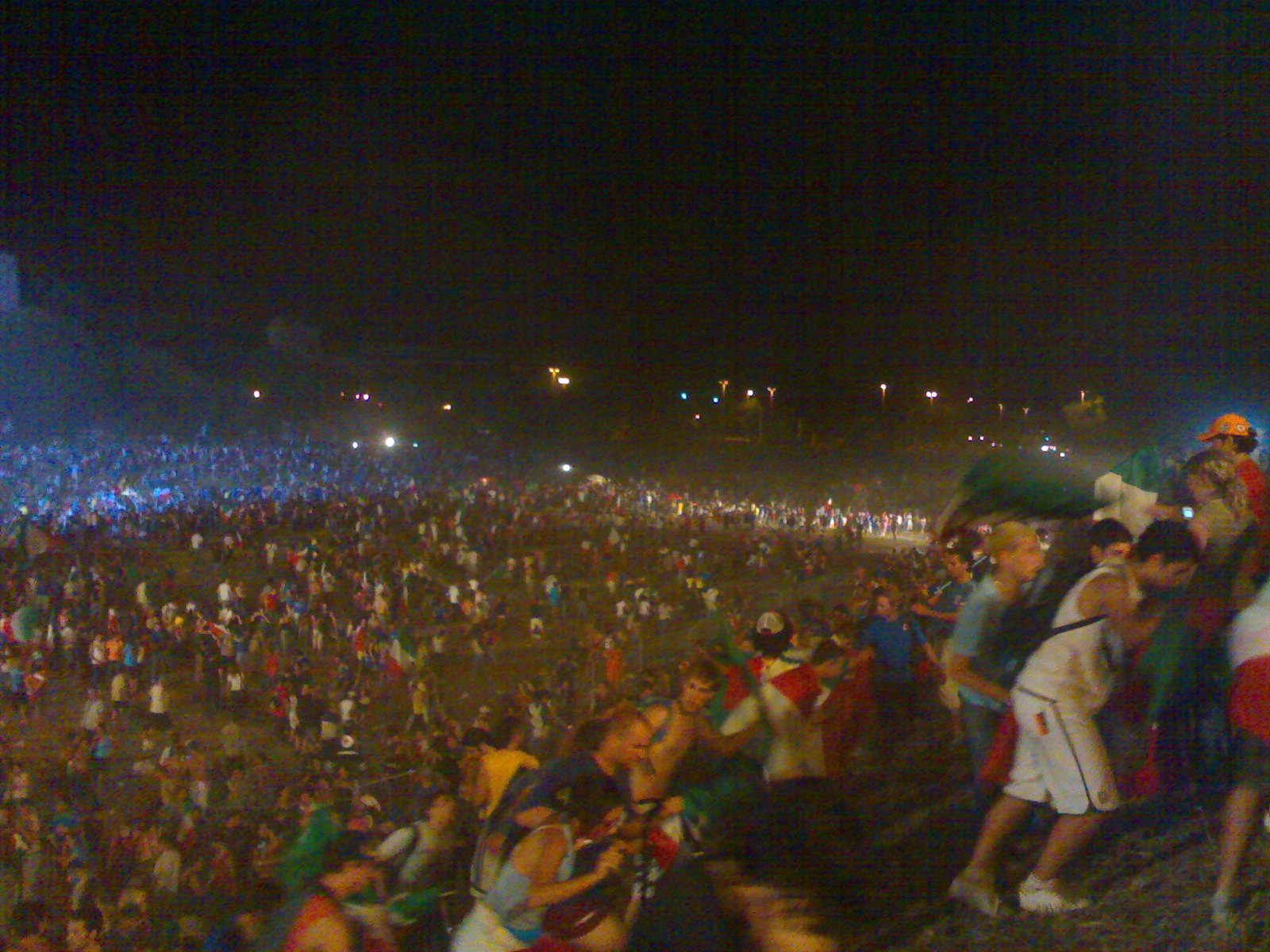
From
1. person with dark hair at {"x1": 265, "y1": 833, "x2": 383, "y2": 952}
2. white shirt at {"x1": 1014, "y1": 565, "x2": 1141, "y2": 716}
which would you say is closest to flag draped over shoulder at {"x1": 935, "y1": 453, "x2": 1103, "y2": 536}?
white shirt at {"x1": 1014, "y1": 565, "x2": 1141, "y2": 716}

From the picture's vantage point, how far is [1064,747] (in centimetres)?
282

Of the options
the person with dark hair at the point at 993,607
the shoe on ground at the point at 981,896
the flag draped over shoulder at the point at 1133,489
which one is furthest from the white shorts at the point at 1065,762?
the flag draped over shoulder at the point at 1133,489

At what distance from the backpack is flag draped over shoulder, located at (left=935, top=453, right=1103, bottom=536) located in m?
1.22

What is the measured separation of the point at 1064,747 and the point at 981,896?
531mm

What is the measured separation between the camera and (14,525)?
18.0 metres

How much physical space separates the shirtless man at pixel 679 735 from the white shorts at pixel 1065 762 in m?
0.79

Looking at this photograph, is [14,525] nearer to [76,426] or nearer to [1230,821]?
[1230,821]

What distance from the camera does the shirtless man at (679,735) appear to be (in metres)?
2.85

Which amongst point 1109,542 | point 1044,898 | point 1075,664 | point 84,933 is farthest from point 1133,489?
point 84,933

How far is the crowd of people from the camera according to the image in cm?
258

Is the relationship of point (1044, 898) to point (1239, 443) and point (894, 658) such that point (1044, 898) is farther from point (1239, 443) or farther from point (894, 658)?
point (1239, 443)

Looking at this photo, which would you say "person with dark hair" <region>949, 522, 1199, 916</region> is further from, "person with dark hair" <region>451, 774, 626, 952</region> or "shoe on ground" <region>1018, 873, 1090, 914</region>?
"person with dark hair" <region>451, 774, 626, 952</region>

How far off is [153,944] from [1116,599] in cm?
440

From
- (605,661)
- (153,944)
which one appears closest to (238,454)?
(605,661)
